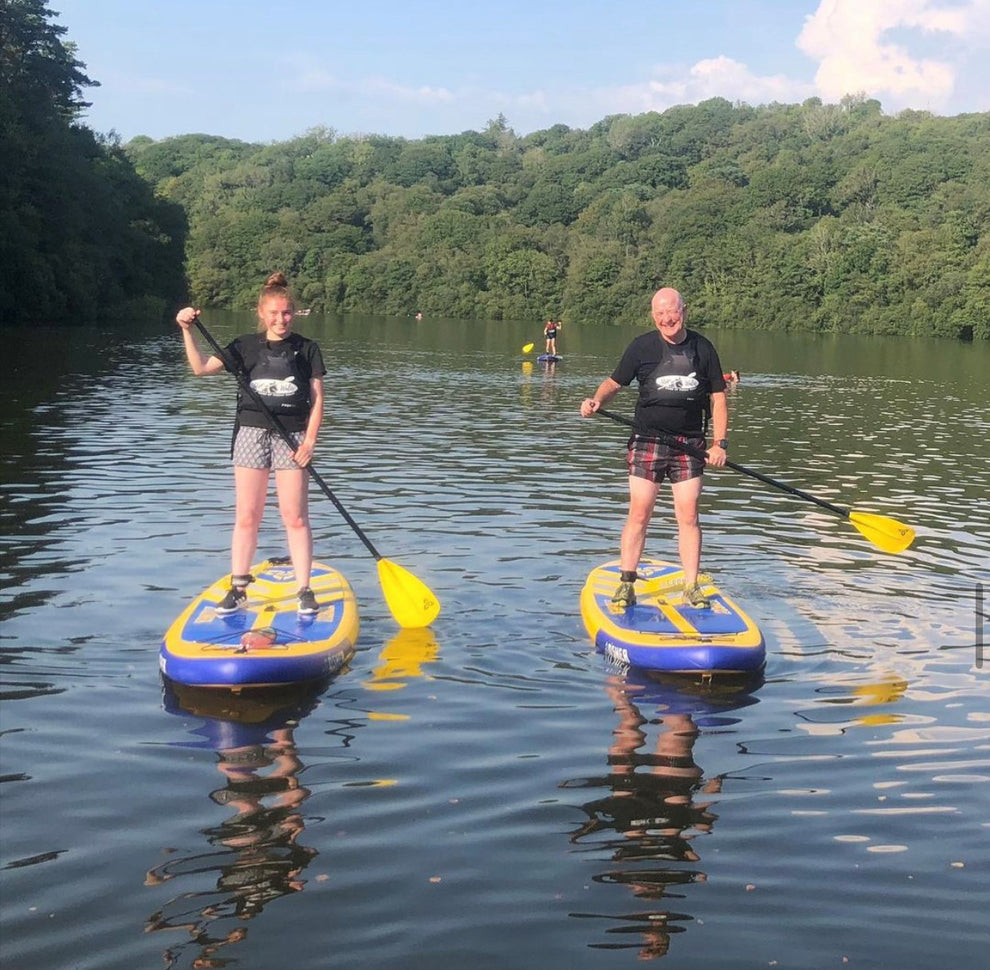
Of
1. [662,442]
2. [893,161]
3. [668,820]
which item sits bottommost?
[668,820]

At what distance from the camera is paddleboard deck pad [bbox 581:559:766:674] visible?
24.6ft

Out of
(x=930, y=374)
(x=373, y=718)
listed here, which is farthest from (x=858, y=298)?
(x=373, y=718)

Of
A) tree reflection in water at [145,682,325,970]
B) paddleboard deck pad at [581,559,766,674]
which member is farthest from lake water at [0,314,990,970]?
paddleboard deck pad at [581,559,766,674]

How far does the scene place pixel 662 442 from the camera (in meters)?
8.50

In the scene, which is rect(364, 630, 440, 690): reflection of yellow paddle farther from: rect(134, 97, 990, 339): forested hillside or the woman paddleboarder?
rect(134, 97, 990, 339): forested hillside

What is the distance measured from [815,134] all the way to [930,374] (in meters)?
115

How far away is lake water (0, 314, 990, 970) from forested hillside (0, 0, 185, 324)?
41025 millimetres

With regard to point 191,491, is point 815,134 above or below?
above

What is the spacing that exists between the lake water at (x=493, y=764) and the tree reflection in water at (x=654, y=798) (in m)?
0.02

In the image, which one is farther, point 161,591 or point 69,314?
point 69,314

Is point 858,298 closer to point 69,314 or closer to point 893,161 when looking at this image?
point 893,161

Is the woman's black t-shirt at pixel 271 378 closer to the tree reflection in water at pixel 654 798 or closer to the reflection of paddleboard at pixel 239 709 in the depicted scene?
the reflection of paddleboard at pixel 239 709

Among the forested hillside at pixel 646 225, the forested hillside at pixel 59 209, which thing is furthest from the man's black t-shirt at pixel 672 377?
the forested hillside at pixel 646 225

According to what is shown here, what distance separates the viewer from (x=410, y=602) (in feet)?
27.5
